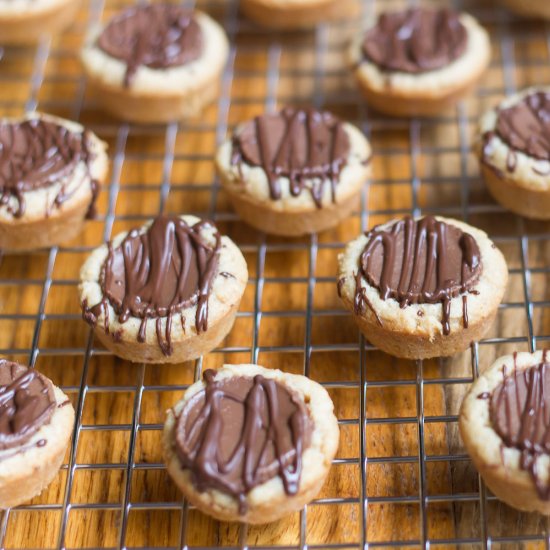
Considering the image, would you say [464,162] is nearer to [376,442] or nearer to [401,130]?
[401,130]

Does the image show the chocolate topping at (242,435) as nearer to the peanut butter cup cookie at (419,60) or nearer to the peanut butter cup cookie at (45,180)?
the peanut butter cup cookie at (45,180)

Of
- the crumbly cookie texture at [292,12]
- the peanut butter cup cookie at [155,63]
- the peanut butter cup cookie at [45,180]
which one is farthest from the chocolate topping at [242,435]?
the crumbly cookie texture at [292,12]

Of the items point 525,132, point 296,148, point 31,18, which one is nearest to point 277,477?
point 296,148

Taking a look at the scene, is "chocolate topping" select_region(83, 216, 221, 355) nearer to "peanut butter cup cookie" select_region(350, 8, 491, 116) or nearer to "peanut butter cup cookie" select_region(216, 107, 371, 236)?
"peanut butter cup cookie" select_region(216, 107, 371, 236)

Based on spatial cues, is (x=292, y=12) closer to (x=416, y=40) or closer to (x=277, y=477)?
(x=416, y=40)

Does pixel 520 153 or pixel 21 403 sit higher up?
pixel 520 153

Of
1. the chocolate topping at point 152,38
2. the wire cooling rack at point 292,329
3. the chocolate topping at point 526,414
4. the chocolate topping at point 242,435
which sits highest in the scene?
the chocolate topping at point 152,38
